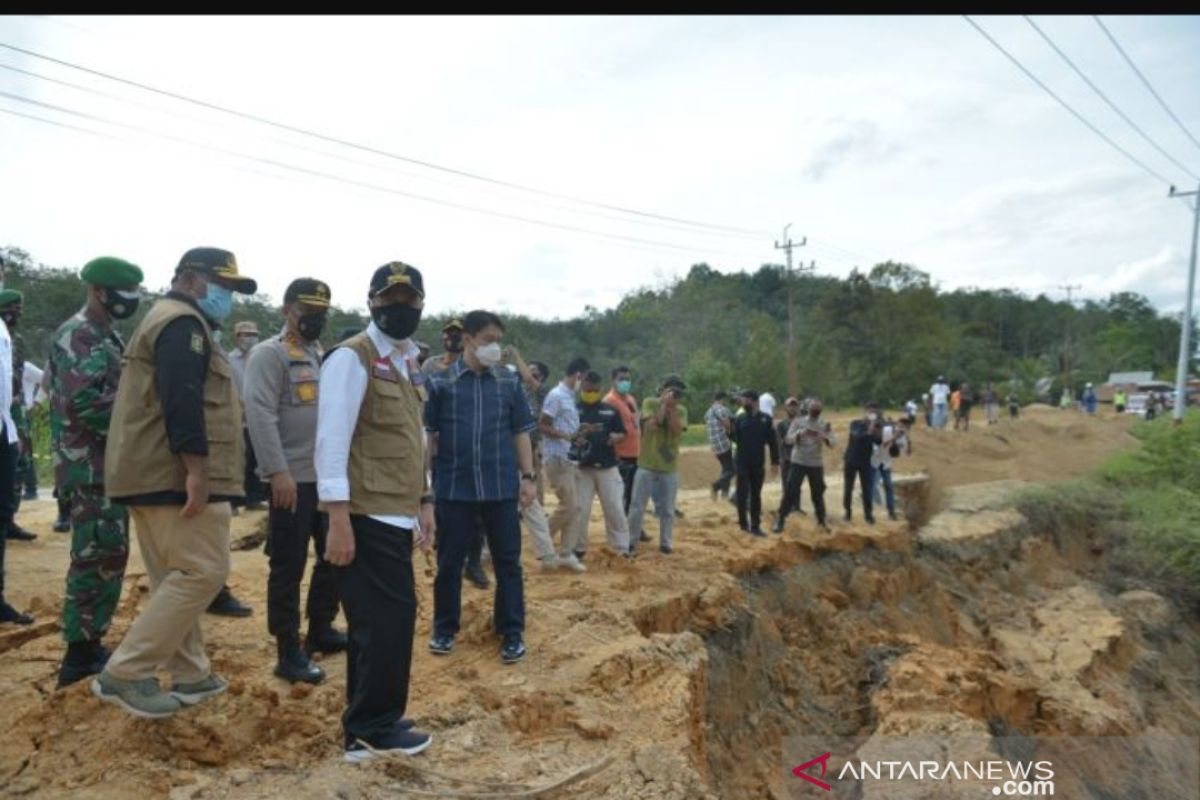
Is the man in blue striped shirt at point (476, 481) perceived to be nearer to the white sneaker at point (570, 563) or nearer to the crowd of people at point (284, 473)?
the crowd of people at point (284, 473)

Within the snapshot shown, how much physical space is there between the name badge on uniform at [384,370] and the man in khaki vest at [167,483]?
2.27 feet

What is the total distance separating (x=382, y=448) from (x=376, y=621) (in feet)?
2.14

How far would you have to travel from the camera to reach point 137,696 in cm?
314

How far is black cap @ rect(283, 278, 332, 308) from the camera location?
3.91 m

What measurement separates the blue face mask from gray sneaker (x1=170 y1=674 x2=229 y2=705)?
1582 millimetres

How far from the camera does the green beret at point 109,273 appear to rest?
11.6 ft

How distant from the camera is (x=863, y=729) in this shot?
23.8 ft

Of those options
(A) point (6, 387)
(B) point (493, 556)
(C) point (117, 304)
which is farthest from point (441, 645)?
(A) point (6, 387)

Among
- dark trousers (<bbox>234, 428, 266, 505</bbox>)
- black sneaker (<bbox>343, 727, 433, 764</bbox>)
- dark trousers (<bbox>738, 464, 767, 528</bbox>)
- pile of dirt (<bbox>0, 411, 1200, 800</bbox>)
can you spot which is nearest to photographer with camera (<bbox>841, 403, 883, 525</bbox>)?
pile of dirt (<bbox>0, 411, 1200, 800</bbox>)

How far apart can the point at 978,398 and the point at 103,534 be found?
43.9 metres

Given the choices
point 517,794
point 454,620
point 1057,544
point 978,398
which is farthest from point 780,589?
point 978,398

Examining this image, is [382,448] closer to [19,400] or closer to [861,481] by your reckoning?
[19,400]

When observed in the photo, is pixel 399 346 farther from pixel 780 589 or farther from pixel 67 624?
pixel 780 589

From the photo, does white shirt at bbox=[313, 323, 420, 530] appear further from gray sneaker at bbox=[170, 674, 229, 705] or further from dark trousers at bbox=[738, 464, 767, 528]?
dark trousers at bbox=[738, 464, 767, 528]
